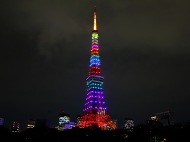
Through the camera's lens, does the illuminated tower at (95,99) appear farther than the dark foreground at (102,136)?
Yes

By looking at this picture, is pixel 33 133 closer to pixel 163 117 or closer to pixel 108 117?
pixel 108 117

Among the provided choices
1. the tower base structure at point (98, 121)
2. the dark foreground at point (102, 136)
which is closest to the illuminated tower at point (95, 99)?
the tower base structure at point (98, 121)

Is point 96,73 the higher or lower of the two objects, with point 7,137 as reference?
higher

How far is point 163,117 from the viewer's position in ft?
440

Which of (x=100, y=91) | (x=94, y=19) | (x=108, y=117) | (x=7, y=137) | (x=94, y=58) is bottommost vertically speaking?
(x=7, y=137)

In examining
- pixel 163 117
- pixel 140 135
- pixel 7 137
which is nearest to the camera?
pixel 7 137

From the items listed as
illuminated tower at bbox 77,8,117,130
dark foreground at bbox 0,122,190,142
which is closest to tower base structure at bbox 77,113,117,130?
illuminated tower at bbox 77,8,117,130

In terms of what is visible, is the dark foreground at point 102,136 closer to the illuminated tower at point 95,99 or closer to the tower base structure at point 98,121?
the tower base structure at point 98,121

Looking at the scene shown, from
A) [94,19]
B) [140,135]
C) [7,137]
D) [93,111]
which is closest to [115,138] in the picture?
[140,135]

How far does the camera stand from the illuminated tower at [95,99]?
4748 inches

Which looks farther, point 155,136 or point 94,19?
point 94,19

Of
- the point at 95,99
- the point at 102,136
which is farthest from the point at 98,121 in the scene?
the point at 102,136

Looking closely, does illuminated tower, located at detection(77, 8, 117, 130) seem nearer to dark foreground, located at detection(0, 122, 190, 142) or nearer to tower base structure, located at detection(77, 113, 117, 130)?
tower base structure, located at detection(77, 113, 117, 130)

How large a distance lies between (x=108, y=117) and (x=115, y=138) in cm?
6022
